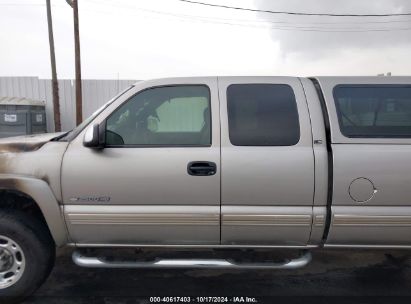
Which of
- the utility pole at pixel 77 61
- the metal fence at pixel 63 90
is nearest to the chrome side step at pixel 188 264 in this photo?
the utility pole at pixel 77 61

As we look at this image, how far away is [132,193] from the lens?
305 centimetres

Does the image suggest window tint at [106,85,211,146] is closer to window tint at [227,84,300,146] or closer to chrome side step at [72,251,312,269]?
window tint at [227,84,300,146]

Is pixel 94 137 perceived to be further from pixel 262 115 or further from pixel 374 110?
pixel 374 110

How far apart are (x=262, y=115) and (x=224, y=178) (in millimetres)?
600

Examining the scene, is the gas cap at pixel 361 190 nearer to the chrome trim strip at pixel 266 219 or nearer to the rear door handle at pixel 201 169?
the chrome trim strip at pixel 266 219

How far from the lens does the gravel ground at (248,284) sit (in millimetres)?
3426

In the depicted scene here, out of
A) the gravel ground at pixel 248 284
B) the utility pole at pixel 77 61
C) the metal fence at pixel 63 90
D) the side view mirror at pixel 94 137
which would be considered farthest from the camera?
the metal fence at pixel 63 90

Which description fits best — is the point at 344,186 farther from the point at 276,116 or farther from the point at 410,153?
the point at 276,116

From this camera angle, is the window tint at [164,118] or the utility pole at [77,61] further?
the utility pole at [77,61]

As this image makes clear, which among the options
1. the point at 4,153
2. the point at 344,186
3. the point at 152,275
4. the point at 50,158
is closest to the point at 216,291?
the point at 152,275

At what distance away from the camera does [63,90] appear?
15.9 m

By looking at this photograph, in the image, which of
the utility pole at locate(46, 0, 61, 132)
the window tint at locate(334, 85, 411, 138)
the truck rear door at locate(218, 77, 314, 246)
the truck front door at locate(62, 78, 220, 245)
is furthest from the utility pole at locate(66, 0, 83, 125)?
the window tint at locate(334, 85, 411, 138)

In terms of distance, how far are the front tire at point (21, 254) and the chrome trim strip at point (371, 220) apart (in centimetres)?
231

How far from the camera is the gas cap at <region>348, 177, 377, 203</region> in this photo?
3012 mm
